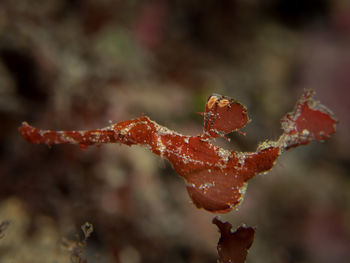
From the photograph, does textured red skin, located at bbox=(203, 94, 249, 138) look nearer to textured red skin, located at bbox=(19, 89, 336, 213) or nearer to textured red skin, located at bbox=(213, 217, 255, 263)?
textured red skin, located at bbox=(19, 89, 336, 213)

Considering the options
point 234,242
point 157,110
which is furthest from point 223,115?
point 157,110

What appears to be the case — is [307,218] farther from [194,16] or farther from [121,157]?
[194,16]

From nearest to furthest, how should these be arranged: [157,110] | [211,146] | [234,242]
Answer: [234,242] → [211,146] → [157,110]

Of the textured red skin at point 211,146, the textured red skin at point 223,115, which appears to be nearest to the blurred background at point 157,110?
the textured red skin at point 211,146

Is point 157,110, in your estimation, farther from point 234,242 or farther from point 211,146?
point 234,242

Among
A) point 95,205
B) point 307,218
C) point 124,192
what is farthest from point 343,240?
point 95,205

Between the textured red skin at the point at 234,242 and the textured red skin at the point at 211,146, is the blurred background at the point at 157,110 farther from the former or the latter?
the textured red skin at the point at 234,242

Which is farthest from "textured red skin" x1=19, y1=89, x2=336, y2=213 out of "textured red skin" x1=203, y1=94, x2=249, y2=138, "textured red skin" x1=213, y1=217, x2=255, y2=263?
"textured red skin" x1=213, y1=217, x2=255, y2=263
